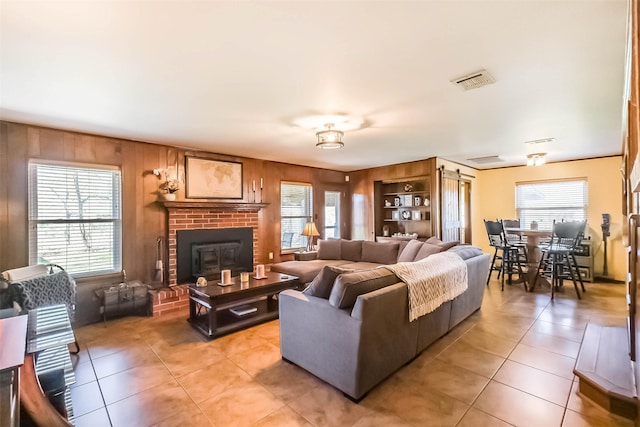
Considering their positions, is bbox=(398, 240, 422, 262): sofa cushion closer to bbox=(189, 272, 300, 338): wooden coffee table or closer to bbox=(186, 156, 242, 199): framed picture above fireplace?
bbox=(189, 272, 300, 338): wooden coffee table

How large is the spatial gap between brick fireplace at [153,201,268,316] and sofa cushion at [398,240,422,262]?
2.53 meters

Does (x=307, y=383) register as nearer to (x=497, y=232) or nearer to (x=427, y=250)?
(x=427, y=250)

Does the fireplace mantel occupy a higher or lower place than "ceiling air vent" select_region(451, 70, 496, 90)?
lower

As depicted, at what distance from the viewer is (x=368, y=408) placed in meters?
1.97

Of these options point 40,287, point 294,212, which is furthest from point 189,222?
point 294,212

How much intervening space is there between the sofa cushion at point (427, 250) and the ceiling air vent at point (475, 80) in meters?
2.15

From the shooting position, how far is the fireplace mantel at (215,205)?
14.0 feet

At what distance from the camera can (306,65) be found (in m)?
2.09

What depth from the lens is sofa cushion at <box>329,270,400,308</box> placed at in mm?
2090

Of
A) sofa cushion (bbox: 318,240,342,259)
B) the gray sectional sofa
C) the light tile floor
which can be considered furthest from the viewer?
sofa cushion (bbox: 318,240,342,259)

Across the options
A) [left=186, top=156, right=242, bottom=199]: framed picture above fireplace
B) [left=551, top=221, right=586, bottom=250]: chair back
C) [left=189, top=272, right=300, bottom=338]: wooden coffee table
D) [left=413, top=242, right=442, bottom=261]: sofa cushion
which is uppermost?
[left=186, top=156, right=242, bottom=199]: framed picture above fireplace

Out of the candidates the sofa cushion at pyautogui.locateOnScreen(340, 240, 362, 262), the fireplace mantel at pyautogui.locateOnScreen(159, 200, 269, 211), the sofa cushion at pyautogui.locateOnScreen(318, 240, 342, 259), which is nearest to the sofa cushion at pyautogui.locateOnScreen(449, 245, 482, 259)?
the sofa cushion at pyautogui.locateOnScreen(340, 240, 362, 262)

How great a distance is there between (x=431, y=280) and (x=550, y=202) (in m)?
5.23

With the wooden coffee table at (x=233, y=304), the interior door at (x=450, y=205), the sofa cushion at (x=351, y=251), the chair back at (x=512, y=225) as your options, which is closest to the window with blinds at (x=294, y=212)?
the sofa cushion at (x=351, y=251)
